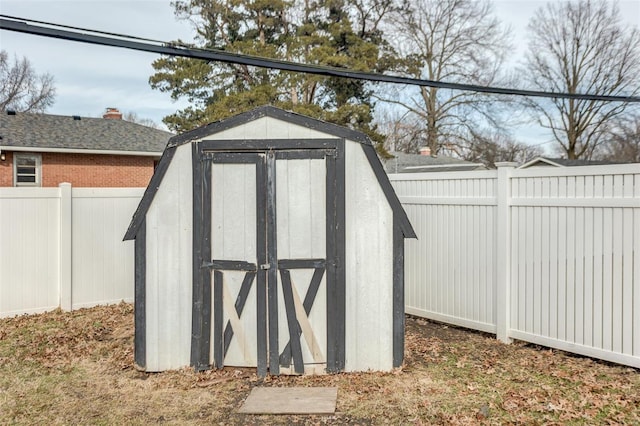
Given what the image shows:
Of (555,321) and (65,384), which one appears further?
(555,321)

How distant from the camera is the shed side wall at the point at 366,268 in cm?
486

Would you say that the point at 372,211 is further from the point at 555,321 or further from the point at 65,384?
the point at 65,384

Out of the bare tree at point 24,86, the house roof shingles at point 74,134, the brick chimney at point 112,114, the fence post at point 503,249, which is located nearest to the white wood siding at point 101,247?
the fence post at point 503,249

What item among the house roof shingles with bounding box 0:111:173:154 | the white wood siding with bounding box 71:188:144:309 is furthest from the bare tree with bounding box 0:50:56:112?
the white wood siding with bounding box 71:188:144:309

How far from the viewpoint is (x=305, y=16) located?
21281 mm

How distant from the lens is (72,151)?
644 inches

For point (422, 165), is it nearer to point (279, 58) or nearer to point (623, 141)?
point (279, 58)

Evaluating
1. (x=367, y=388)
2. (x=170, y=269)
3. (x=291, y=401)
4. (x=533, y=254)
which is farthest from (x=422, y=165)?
(x=291, y=401)

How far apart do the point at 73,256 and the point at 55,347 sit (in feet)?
6.78

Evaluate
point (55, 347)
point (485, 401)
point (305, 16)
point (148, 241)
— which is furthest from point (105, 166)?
point (485, 401)

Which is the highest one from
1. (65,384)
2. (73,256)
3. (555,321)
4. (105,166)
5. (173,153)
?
(105,166)

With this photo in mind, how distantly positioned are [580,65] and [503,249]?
26363mm

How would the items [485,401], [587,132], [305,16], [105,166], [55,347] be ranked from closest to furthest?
1. [485,401]
2. [55,347]
3. [105,166]
4. [305,16]
5. [587,132]

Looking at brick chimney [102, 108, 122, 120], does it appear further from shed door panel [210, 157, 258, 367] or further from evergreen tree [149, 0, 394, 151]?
shed door panel [210, 157, 258, 367]
